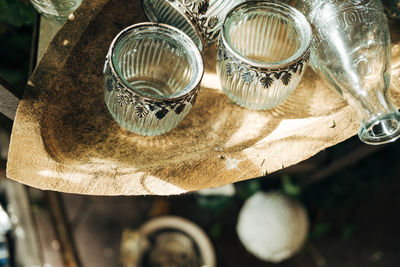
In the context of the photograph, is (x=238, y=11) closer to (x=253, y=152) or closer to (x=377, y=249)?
(x=253, y=152)

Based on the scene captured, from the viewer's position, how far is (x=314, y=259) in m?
1.37

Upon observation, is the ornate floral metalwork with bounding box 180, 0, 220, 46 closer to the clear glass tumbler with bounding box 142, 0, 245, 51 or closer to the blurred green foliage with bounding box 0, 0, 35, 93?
the clear glass tumbler with bounding box 142, 0, 245, 51

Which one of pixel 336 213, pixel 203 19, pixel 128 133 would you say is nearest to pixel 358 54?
pixel 203 19

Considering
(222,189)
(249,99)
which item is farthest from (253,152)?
(222,189)

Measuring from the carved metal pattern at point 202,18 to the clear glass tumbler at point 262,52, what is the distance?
3 centimetres

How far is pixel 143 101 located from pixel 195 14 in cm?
16

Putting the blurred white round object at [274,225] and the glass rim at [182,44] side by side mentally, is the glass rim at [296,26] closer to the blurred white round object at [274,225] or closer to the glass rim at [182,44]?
the glass rim at [182,44]

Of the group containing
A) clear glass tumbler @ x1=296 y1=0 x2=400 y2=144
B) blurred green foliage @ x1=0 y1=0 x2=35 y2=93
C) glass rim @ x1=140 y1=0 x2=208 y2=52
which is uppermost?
glass rim @ x1=140 y1=0 x2=208 y2=52

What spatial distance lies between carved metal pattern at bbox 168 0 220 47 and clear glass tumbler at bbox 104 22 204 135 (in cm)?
3

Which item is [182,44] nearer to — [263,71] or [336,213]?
[263,71]

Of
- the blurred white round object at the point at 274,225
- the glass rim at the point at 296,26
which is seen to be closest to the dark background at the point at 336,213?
the blurred white round object at the point at 274,225

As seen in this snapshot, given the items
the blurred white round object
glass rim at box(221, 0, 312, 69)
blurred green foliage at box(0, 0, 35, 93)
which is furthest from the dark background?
glass rim at box(221, 0, 312, 69)

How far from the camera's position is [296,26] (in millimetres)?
594

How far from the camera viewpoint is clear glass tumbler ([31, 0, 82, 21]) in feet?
Result: 2.12
